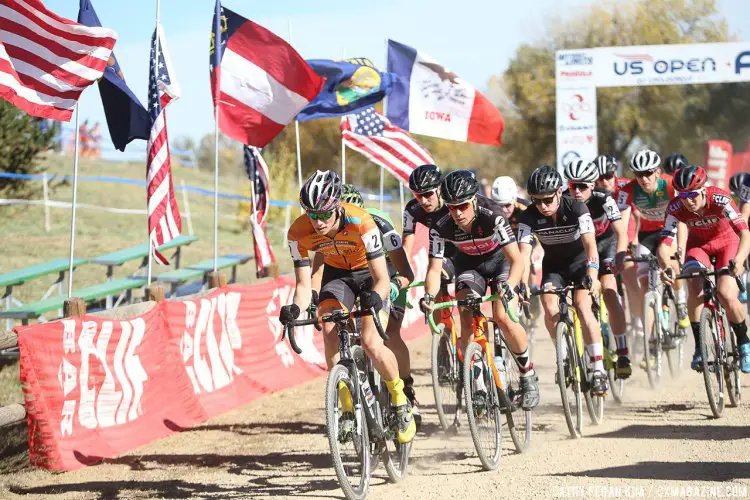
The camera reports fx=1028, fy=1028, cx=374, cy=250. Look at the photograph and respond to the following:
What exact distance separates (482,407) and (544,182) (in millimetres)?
2273

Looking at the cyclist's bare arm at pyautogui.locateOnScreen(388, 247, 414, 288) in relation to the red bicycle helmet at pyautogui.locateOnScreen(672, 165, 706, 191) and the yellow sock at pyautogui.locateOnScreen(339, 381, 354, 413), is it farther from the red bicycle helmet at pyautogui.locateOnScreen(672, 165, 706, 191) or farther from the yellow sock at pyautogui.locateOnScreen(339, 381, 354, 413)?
the red bicycle helmet at pyautogui.locateOnScreen(672, 165, 706, 191)

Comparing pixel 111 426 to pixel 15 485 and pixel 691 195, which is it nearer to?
pixel 15 485

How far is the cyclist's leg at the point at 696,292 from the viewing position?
31.9 feet

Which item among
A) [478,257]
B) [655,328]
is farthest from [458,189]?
[655,328]

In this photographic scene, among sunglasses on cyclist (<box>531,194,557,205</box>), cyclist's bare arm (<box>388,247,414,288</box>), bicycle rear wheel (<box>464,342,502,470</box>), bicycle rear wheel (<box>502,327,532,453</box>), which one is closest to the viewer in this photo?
bicycle rear wheel (<box>464,342,502,470</box>)

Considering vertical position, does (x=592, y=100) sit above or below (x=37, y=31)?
above

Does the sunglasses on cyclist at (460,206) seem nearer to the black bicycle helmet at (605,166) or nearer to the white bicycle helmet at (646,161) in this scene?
the white bicycle helmet at (646,161)

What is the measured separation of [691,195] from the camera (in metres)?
9.90

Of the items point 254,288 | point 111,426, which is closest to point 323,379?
point 254,288

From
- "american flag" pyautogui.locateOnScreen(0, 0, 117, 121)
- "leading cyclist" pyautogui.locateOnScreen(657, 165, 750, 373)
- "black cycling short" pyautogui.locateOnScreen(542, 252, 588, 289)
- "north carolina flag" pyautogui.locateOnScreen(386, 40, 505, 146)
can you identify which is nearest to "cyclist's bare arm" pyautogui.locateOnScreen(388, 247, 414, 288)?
"black cycling short" pyautogui.locateOnScreen(542, 252, 588, 289)

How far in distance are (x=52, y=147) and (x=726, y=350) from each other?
1862cm

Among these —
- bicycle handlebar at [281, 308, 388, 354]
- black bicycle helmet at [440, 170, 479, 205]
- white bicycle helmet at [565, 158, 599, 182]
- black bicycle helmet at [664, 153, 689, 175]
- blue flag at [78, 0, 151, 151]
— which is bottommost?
bicycle handlebar at [281, 308, 388, 354]

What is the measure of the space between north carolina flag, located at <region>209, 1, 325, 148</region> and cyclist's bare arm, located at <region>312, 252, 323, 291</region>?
15.8ft

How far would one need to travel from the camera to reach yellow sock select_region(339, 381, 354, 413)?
23.3 ft
